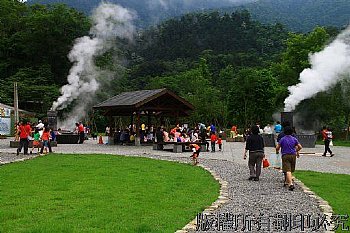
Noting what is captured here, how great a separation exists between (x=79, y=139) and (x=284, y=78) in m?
19.6

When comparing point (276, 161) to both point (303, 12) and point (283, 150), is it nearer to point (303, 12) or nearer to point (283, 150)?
point (283, 150)

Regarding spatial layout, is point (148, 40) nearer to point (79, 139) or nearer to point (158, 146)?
point (79, 139)

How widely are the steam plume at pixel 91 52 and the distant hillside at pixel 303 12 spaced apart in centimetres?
5559

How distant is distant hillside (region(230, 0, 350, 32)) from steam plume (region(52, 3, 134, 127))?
55587 mm

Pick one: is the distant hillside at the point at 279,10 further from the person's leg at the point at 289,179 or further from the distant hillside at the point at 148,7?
the person's leg at the point at 289,179

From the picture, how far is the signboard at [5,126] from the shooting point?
137ft

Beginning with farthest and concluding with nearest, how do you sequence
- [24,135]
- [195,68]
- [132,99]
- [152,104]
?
[195,68]
[132,99]
[152,104]
[24,135]

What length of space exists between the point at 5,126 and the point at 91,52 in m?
18.8

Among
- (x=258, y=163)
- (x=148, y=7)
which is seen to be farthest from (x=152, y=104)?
(x=148, y=7)

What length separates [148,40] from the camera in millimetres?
90438

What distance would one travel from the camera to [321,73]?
102 feet

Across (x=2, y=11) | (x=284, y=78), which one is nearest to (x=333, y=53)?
(x=284, y=78)

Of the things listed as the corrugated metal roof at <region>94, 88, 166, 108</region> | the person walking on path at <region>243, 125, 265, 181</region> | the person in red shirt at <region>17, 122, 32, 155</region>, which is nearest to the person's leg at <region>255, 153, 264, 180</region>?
the person walking on path at <region>243, 125, 265, 181</region>

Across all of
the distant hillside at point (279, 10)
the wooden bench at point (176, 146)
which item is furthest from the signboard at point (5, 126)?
the distant hillside at point (279, 10)
